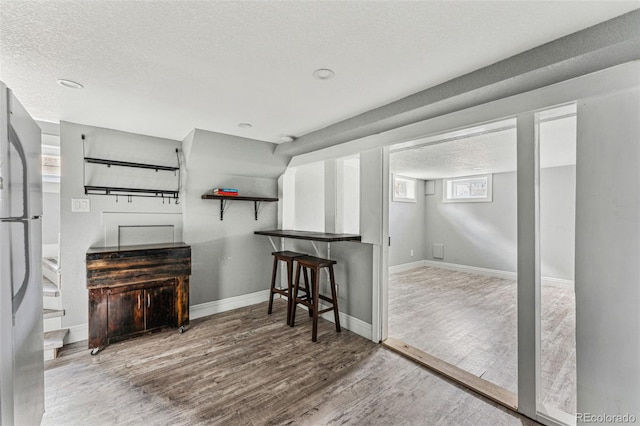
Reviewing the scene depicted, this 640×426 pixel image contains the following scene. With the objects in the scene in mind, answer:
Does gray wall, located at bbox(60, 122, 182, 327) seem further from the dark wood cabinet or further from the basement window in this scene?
the basement window

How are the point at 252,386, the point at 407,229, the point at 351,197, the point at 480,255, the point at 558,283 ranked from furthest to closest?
the point at 407,229
the point at 480,255
the point at 558,283
the point at 351,197
the point at 252,386

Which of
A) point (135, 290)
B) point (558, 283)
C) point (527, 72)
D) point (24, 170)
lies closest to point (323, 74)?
point (527, 72)

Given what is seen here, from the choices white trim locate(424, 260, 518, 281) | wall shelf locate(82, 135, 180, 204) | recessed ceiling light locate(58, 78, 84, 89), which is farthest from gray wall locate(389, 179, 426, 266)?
recessed ceiling light locate(58, 78, 84, 89)

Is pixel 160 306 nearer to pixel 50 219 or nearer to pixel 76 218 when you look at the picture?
pixel 76 218

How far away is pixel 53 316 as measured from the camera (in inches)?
109

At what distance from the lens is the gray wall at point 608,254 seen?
4.56 feet

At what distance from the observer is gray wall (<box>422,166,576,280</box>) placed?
4852 mm

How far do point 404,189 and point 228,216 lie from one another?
4149mm

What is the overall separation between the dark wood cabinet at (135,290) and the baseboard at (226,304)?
387 millimetres

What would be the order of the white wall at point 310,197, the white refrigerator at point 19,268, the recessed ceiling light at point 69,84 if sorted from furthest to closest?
1. the white wall at point 310,197
2. the recessed ceiling light at point 69,84
3. the white refrigerator at point 19,268

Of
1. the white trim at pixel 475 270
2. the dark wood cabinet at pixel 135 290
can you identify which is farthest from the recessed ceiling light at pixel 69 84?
the white trim at pixel 475 270

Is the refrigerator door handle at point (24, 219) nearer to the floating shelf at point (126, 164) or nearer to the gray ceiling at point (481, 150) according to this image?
the floating shelf at point (126, 164)

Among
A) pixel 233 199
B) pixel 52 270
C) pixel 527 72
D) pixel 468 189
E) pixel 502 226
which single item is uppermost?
pixel 527 72

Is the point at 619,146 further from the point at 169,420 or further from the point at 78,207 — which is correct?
the point at 78,207
